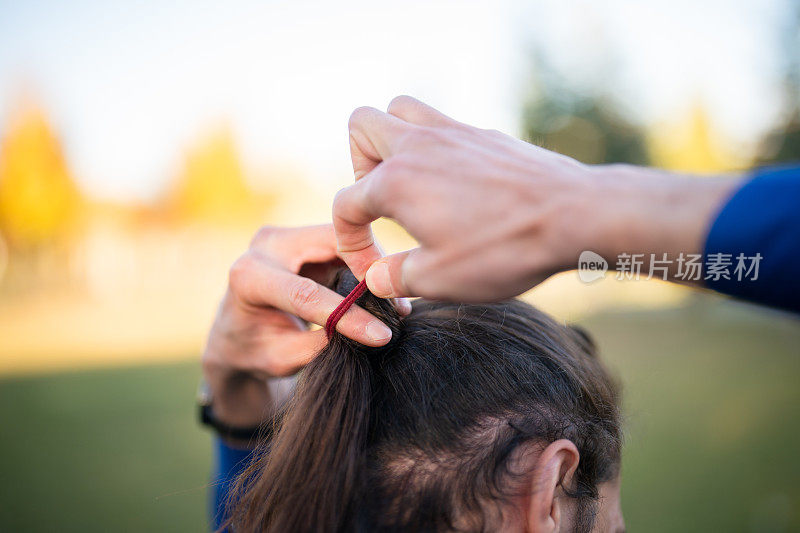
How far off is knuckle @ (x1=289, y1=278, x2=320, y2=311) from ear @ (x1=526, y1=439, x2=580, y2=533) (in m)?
0.66

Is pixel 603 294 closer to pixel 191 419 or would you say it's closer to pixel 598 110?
pixel 598 110

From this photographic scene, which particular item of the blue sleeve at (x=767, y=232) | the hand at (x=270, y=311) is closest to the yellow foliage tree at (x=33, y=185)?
the hand at (x=270, y=311)

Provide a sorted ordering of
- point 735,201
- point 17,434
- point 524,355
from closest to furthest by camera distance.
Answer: point 735,201 → point 524,355 → point 17,434

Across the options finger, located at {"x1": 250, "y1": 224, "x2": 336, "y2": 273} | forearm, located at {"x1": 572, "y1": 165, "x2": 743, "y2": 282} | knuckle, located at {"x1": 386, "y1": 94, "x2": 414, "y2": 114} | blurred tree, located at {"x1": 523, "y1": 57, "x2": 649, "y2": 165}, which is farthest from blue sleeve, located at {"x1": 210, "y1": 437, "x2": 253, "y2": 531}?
blurred tree, located at {"x1": 523, "y1": 57, "x2": 649, "y2": 165}

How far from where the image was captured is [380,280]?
1.15m

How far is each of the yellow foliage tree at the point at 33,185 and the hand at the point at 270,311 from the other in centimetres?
3386

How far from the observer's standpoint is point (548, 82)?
18266 millimetres

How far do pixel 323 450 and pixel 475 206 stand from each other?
2.19 feet

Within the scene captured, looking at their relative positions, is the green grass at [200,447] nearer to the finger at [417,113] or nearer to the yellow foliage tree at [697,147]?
the finger at [417,113]

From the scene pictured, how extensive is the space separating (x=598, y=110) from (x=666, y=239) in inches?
749

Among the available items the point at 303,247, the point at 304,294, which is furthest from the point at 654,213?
the point at 303,247

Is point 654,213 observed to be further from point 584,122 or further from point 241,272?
point 584,122

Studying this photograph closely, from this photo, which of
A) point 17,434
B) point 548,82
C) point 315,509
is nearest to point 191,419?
point 17,434

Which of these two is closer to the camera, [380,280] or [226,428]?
[380,280]
